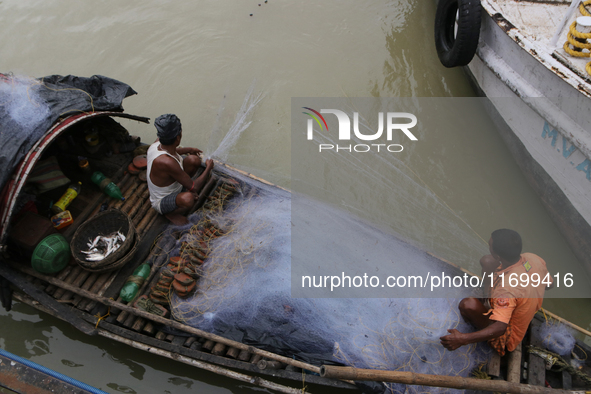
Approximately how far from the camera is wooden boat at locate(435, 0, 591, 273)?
4.69 meters

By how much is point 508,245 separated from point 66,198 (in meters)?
5.07

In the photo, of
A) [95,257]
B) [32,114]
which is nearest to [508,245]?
[95,257]

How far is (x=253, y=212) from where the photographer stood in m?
4.87

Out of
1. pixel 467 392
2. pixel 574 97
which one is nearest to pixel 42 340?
pixel 467 392

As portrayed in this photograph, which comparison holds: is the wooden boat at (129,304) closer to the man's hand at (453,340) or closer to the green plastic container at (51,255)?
the green plastic container at (51,255)

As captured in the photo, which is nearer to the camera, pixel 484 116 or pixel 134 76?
pixel 484 116

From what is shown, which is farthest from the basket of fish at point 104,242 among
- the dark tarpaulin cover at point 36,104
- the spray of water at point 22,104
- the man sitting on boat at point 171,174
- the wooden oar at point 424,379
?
the wooden oar at point 424,379

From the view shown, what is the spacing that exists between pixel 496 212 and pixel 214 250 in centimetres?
422

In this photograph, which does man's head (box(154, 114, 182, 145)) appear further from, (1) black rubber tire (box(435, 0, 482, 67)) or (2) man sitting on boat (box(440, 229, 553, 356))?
(1) black rubber tire (box(435, 0, 482, 67))

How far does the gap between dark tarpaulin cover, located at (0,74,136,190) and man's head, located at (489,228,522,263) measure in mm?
4536

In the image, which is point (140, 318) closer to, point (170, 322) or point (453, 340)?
point (170, 322)

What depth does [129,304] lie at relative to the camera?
4207 mm

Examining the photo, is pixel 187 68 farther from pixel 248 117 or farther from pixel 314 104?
pixel 314 104

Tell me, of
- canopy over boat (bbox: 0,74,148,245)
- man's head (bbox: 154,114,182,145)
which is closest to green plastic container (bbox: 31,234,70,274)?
canopy over boat (bbox: 0,74,148,245)
